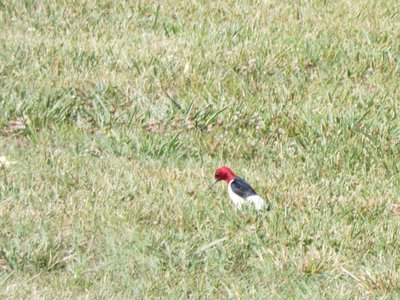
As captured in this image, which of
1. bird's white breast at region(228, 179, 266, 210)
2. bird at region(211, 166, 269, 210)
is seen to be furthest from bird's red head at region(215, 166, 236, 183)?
bird's white breast at region(228, 179, 266, 210)

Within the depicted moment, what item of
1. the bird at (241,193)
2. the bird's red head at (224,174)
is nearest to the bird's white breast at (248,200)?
the bird at (241,193)

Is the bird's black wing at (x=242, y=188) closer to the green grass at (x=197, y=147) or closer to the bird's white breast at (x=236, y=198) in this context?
the bird's white breast at (x=236, y=198)

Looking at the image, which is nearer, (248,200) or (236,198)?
(248,200)

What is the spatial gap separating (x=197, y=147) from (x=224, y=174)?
655mm

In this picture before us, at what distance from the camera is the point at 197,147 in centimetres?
645

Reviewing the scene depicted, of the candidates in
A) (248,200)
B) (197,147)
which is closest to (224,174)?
(248,200)

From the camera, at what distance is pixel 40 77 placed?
7168mm

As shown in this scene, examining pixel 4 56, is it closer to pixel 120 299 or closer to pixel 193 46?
pixel 193 46

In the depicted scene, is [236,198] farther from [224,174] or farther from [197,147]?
[197,147]

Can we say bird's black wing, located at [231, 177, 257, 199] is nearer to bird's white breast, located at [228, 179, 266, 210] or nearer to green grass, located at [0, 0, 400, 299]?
bird's white breast, located at [228, 179, 266, 210]

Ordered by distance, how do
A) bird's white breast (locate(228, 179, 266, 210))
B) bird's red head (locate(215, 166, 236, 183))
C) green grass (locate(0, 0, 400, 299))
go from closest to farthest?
green grass (locate(0, 0, 400, 299)), bird's white breast (locate(228, 179, 266, 210)), bird's red head (locate(215, 166, 236, 183))

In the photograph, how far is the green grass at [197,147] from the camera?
196 inches

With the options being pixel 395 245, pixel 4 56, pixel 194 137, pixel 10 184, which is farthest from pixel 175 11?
pixel 395 245

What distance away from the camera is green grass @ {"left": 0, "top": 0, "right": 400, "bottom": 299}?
4.98 m
